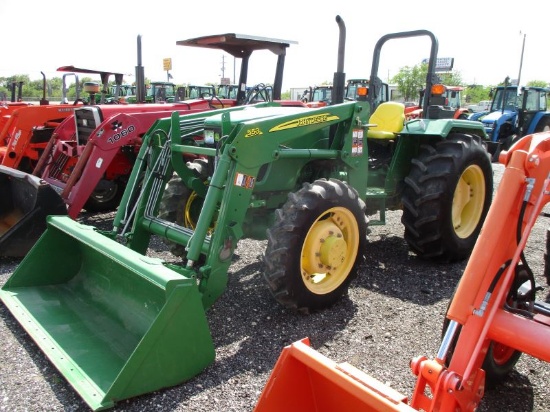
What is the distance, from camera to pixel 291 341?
3.38 meters

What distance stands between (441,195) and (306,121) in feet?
4.89

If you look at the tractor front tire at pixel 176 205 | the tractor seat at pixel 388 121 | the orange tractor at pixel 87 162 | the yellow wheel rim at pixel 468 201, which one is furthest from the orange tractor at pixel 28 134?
the yellow wheel rim at pixel 468 201

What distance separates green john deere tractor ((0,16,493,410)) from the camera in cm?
281

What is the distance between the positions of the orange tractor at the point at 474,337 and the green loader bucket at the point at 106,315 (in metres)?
0.83

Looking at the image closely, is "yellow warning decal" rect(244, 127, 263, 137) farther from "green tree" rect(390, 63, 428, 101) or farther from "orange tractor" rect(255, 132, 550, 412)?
"green tree" rect(390, 63, 428, 101)

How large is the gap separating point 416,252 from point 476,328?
2.92 meters

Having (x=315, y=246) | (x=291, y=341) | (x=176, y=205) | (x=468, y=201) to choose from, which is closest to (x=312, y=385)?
(x=291, y=341)

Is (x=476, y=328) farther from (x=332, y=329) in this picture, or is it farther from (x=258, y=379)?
(x=332, y=329)

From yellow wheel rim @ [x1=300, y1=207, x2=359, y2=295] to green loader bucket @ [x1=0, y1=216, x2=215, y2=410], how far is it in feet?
3.35

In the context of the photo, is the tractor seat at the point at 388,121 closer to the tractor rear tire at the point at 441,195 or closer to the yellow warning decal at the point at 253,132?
the tractor rear tire at the point at 441,195

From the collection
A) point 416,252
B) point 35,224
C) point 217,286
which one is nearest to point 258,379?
point 217,286

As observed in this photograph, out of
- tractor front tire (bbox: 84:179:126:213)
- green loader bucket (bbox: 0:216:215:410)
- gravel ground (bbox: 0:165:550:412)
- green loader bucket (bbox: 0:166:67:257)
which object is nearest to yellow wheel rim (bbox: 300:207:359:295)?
gravel ground (bbox: 0:165:550:412)

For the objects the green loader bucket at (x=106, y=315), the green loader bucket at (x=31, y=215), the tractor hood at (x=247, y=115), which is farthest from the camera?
the green loader bucket at (x=31, y=215)

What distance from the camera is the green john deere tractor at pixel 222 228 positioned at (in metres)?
2.81
